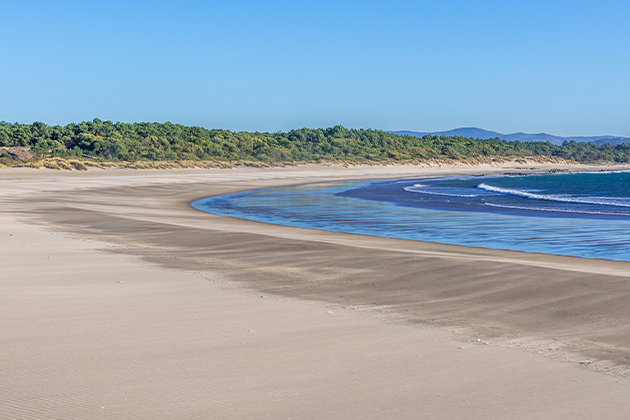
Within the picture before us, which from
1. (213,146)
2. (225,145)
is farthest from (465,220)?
(225,145)

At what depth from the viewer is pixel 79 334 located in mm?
5039

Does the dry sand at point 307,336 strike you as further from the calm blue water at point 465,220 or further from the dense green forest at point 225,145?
the dense green forest at point 225,145

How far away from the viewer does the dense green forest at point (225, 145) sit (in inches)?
2670

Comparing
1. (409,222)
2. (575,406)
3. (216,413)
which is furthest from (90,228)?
(575,406)

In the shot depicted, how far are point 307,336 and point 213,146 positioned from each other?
75.6 metres

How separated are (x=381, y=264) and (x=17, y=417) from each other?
19.5ft

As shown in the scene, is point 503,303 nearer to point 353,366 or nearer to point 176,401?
point 353,366

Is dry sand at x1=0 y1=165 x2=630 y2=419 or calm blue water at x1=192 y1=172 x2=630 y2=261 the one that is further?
calm blue water at x1=192 y1=172 x2=630 y2=261

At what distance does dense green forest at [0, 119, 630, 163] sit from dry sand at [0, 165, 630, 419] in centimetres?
5592

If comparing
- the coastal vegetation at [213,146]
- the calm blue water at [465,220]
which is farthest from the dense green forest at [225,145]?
the calm blue water at [465,220]

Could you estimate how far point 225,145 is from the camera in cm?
8275

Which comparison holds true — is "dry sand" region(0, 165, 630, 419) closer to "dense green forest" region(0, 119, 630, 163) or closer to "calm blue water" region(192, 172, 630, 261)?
"calm blue water" region(192, 172, 630, 261)

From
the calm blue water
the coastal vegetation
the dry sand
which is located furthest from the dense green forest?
the dry sand

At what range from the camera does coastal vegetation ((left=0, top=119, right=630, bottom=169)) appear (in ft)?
214
